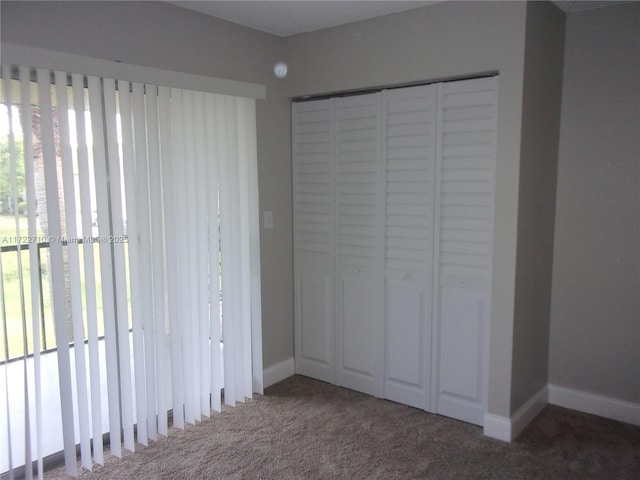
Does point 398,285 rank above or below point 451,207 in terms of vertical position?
below

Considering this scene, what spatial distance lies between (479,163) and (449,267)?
0.60 metres

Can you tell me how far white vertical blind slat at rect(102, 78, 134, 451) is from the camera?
239cm

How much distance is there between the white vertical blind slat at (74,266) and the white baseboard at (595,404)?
2.66 meters

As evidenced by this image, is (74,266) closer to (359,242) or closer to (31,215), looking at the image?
(31,215)

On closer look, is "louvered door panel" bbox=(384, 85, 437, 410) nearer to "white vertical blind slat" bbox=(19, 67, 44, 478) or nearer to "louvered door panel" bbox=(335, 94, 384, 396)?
A: "louvered door panel" bbox=(335, 94, 384, 396)

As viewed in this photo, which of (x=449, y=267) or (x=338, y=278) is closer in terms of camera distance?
(x=449, y=267)

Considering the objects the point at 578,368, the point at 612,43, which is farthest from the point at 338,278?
the point at 612,43

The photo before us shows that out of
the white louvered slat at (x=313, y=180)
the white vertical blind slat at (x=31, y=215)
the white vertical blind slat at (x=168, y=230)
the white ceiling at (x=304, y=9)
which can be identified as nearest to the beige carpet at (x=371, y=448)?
the white vertical blind slat at (x=168, y=230)

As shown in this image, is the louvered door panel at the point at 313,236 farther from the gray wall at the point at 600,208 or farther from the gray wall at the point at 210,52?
the gray wall at the point at 600,208

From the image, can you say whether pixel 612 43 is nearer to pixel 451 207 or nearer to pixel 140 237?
pixel 451 207

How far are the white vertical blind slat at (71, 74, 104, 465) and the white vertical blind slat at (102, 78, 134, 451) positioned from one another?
0.11 m

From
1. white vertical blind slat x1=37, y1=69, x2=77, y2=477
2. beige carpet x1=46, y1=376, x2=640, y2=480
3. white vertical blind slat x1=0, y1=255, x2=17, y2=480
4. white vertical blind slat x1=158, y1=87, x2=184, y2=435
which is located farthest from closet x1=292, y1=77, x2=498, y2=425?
white vertical blind slat x1=0, y1=255, x2=17, y2=480

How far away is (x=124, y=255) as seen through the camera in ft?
8.17

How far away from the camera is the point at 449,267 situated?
9.35 feet
